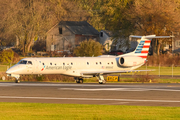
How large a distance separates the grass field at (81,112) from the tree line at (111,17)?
54.8 metres

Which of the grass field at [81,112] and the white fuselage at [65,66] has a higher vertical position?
the white fuselage at [65,66]

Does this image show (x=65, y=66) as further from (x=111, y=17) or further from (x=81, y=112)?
(x=111, y=17)

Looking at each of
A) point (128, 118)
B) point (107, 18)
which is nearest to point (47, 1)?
point (107, 18)

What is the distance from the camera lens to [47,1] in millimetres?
100688

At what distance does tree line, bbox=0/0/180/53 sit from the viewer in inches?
2822

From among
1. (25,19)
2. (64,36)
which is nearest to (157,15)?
(25,19)

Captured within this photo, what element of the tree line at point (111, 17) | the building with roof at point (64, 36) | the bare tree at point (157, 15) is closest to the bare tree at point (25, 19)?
the tree line at point (111, 17)

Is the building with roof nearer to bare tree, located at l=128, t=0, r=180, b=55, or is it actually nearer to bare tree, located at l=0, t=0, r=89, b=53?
bare tree, located at l=0, t=0, r=89, b=53

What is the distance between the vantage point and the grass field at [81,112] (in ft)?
51.8

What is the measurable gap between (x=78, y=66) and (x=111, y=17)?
47321 millimetres

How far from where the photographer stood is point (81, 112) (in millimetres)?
17125

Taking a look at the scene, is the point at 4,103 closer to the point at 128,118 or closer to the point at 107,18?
the point at 128,118

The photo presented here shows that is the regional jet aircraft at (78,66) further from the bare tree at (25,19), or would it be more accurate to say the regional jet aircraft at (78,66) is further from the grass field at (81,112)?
the bare tree at (25,19)

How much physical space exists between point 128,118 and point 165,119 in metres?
1.50
